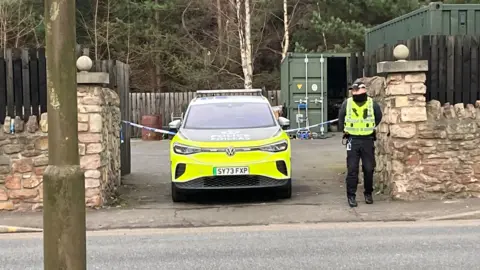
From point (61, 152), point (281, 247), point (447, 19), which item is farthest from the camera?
point (447, 19)

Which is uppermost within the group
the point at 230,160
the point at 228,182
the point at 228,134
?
the point at 228,134

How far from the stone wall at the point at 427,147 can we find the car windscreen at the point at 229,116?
→ 6.88 feet

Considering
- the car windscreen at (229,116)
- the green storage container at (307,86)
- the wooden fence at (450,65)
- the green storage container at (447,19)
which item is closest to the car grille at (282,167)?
the car windscreen at (229,116)

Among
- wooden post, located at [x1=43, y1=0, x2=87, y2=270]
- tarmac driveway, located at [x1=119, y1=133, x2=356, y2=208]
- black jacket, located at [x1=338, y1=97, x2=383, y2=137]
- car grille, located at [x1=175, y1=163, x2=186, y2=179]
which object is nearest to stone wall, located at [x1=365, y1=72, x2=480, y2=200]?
black jacket, located at [x1=338, y1=97, x2=383, y2=137]

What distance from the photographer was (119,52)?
3198 cm

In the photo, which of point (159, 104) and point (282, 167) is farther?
point (159, 104)

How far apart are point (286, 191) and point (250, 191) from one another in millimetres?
1048

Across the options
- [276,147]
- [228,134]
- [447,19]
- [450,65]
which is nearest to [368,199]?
[276,147]

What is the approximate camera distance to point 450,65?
31.0ft

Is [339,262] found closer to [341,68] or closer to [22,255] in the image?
[22,255]

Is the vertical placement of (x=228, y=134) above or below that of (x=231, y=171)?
above

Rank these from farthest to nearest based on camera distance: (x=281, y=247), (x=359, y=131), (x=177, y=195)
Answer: (x=177, y=195), (x=359, y=131), (x=281, y=247)

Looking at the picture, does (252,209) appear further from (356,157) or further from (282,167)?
(356,157)

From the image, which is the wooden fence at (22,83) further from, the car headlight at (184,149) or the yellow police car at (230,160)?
the yellow police car at (230,160)
